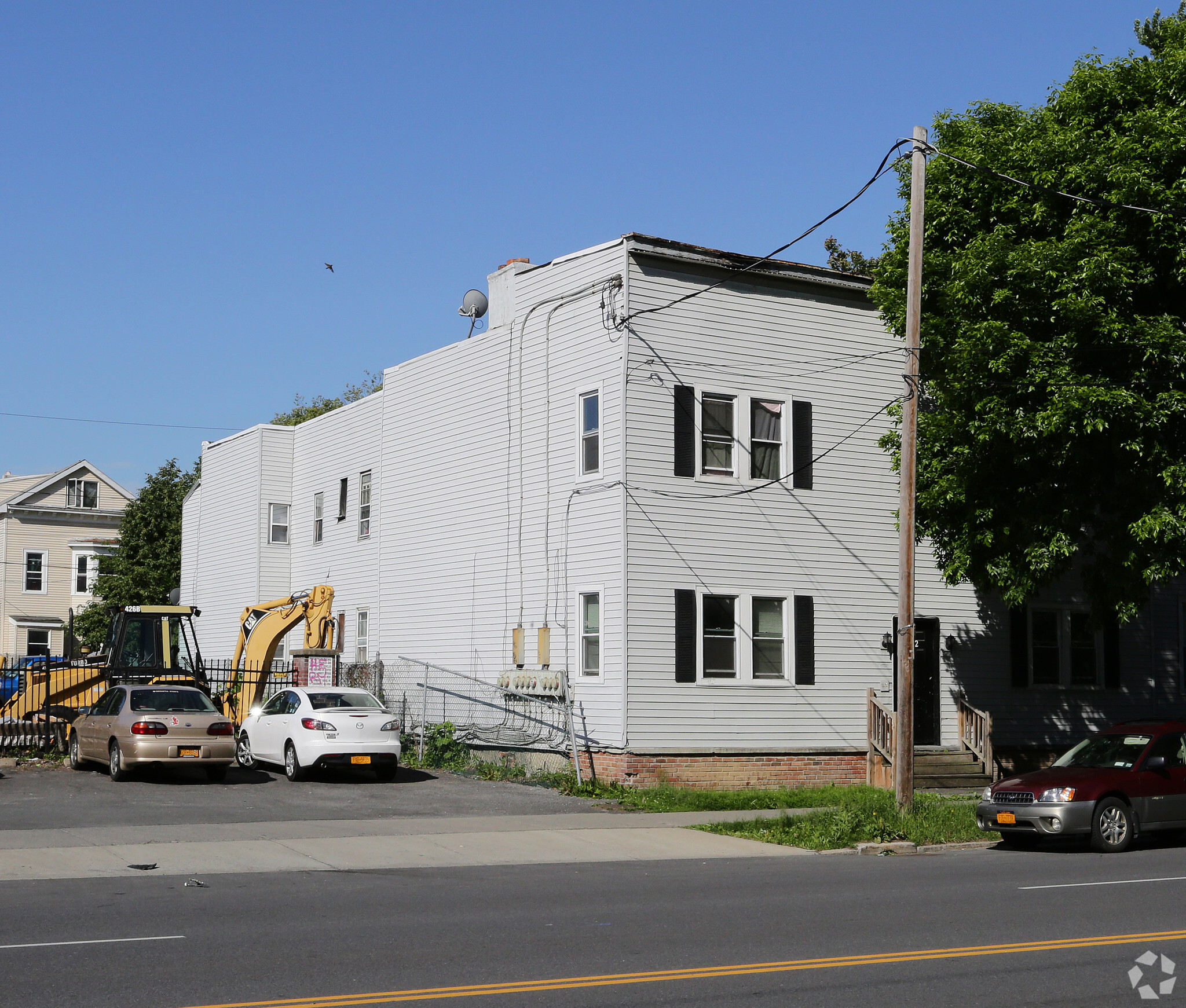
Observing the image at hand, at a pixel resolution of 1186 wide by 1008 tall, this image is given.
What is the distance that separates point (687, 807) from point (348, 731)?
19.2 ft

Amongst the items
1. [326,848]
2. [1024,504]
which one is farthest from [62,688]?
[1024,504]

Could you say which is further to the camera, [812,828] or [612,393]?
[612,393]

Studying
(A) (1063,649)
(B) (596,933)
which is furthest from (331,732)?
(A) (1063,649)

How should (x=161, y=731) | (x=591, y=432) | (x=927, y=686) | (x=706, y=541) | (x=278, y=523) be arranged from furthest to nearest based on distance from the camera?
(x=278, y=523) < (x=927, y=686) < (x=591, y=432) < (x=706, y=541) < (x=161, y=731)

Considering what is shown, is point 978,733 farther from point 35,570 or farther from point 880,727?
point 35,570

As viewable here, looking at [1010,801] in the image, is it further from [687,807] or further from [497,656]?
[497,656]

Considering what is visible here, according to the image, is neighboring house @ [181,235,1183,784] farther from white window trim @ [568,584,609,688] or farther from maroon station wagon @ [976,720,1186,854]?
maroon station wagon @ [976,720,1186,854]

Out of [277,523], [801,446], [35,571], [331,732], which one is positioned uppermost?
[801,446]

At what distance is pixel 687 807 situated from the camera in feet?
68.8

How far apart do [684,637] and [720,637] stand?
0.85 meters

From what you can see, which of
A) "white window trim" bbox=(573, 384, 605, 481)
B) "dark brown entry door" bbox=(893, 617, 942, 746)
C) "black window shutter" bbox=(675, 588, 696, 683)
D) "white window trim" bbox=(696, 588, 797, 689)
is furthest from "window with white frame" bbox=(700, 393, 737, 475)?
"dark brown entry door" bbox=(893, 617, 942, 746)

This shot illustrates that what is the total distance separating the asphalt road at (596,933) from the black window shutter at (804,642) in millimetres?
8817

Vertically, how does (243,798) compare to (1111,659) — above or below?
below

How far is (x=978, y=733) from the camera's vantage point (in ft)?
83.0
